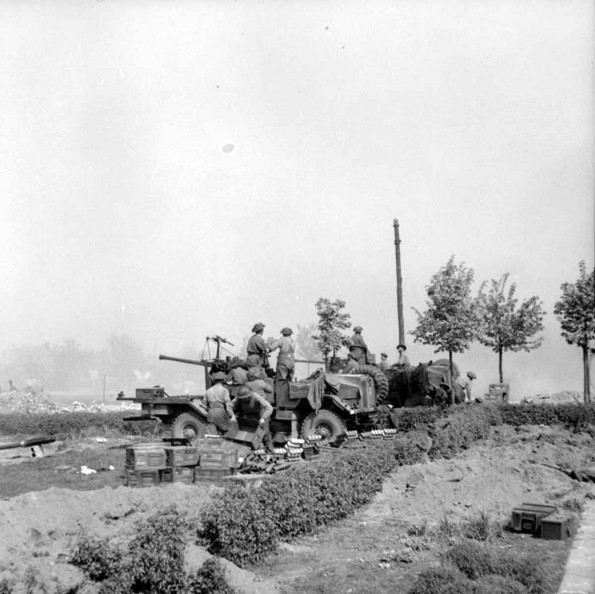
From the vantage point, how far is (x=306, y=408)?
53.7 ft

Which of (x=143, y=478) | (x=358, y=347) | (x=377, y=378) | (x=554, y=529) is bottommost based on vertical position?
(x=554, y=529)

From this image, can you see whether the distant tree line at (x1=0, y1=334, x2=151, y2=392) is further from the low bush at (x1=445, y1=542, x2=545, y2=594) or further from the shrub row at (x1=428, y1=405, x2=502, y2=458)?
the low bush at (x1=445, y1=542, x2=545, y2=594)

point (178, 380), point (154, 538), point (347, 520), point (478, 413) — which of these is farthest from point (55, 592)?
point (178, 380)

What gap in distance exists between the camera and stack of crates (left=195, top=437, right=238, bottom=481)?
11172 mm

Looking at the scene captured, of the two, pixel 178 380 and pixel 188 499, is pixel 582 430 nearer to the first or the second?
pixel 188 499

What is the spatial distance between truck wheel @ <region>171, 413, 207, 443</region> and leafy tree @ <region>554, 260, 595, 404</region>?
501 inches

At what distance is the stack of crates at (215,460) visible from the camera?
36.7 feet

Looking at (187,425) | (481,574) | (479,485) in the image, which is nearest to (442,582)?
(481,574)

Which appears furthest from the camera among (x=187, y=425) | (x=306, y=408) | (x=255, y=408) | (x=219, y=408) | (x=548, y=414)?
(x=548, y=414)

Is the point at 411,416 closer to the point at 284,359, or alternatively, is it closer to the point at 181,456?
the point at 284,359

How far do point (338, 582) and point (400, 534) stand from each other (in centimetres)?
206

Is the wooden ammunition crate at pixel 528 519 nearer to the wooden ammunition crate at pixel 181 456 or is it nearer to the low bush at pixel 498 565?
the low bush at pixel 498 565

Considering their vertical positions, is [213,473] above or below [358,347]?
below

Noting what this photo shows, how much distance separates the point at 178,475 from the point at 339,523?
3.18 m
